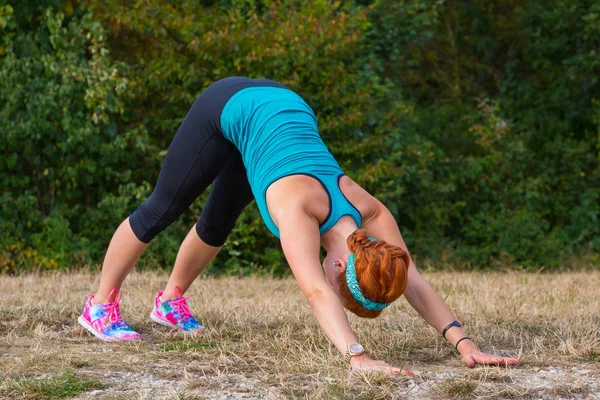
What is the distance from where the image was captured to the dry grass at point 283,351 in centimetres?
354

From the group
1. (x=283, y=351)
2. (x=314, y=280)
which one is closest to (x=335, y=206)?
(x=314, y=280)

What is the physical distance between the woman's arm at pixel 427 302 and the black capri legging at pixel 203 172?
88 centimetres

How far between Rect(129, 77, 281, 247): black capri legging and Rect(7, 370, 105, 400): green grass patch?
1.15m

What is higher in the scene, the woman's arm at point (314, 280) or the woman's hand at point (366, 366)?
the woman's arm at point (314, 280)

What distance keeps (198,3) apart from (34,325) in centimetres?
594

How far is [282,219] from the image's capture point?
378 centimetres

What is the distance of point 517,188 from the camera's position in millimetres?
12703

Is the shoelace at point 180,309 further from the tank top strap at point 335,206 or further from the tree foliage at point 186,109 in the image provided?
the tree foliage at point 186,109

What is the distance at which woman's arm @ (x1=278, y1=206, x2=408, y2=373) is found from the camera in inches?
143

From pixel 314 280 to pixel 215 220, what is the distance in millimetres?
1317

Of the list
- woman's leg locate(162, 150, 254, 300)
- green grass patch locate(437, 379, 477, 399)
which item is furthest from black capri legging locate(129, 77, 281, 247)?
green grass patch locate(437, 379, 477, 399)

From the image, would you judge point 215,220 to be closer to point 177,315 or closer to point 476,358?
point 177,315

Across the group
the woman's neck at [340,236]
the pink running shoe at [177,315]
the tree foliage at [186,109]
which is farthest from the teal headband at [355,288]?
the tree foliage at [186,109]

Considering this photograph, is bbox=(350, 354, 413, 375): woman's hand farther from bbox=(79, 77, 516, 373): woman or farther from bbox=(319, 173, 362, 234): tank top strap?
bbox=(319, 173, 362, 234): tank top strap
